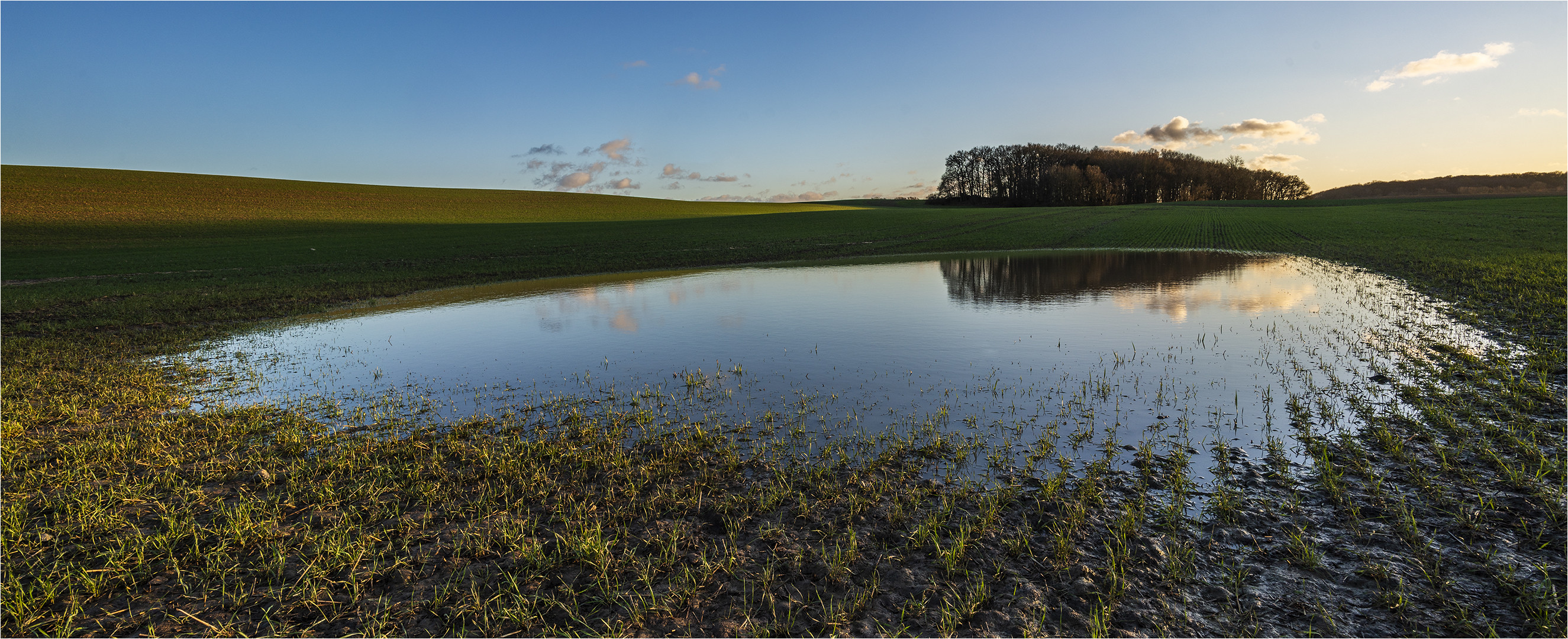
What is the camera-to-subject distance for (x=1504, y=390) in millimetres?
8750

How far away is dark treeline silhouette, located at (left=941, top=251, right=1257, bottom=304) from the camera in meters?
22.7

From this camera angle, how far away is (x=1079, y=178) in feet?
369

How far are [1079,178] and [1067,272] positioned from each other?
94.7 m

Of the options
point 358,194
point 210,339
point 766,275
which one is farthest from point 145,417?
point 358,194

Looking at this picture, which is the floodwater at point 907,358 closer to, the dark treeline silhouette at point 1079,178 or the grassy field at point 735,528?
the grassy field at point 735,528

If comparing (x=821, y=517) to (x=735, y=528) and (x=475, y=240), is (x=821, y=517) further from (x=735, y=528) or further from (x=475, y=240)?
(x=475, y=240)

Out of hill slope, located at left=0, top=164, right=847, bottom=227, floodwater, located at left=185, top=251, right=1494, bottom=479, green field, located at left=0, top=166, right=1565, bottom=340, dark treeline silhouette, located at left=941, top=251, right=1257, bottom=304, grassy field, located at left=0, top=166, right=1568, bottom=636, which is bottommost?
grassy field, located at left=0, top=166, right=1568, bottom=636

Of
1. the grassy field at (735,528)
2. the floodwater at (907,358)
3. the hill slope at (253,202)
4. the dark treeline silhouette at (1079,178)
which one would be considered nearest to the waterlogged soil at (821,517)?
the grassy field at (735,528)

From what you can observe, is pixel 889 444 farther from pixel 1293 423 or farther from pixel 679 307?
pixel 679 307

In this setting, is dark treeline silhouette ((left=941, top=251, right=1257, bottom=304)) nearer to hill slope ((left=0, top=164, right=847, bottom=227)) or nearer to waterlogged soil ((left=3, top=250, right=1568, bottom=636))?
waterlogged soil ((left=3, top=250, right=1568, bottom=636))

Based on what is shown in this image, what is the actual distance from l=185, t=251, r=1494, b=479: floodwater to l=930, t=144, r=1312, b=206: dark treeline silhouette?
323 feet

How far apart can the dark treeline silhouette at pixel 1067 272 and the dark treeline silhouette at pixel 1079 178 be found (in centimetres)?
8463

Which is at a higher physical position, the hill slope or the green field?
the hill slope

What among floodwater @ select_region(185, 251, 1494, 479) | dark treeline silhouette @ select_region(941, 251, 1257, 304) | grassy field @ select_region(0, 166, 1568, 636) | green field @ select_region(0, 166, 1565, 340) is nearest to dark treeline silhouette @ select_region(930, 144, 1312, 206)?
green field @ select_region(0, 166, 1565, 340)
